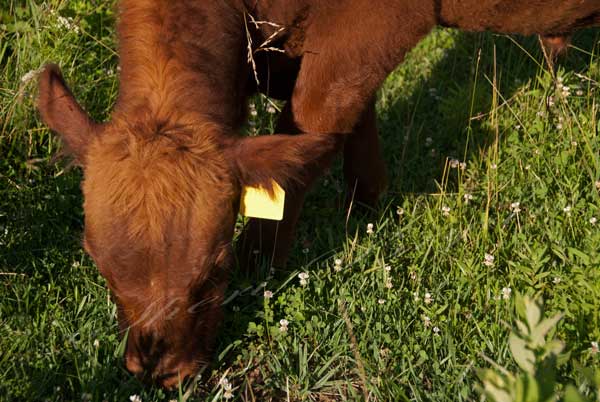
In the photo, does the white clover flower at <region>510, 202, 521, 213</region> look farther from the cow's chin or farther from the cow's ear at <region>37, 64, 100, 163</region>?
the cow's ear at <region>37, 64, 100, 163</region>

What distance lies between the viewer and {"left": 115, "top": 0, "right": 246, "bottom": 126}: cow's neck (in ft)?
11.7

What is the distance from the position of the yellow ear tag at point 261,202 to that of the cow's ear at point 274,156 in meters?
0.04

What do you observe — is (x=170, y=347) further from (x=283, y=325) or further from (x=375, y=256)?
Result: (x=375, y=256)

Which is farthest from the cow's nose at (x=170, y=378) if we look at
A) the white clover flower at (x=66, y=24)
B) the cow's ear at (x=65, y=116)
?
the white clover flower at (x=66, y=24)

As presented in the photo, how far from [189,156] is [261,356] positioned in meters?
1.04

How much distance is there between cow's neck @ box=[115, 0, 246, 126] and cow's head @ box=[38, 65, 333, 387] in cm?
10

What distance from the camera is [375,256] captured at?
177 inches

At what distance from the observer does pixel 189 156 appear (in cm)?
339

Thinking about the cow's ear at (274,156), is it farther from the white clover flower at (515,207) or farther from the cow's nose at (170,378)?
the white clover flower at (515,207)

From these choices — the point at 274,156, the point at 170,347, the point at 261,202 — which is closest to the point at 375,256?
the point at 261,202

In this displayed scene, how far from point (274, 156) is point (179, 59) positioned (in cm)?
63

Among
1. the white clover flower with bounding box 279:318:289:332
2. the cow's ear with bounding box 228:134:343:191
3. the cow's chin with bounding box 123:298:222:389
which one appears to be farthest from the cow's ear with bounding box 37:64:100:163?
the white clover flower with bounding box 279:318:289:332

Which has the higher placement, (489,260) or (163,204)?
(163,204)

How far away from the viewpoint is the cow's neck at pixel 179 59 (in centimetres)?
357
